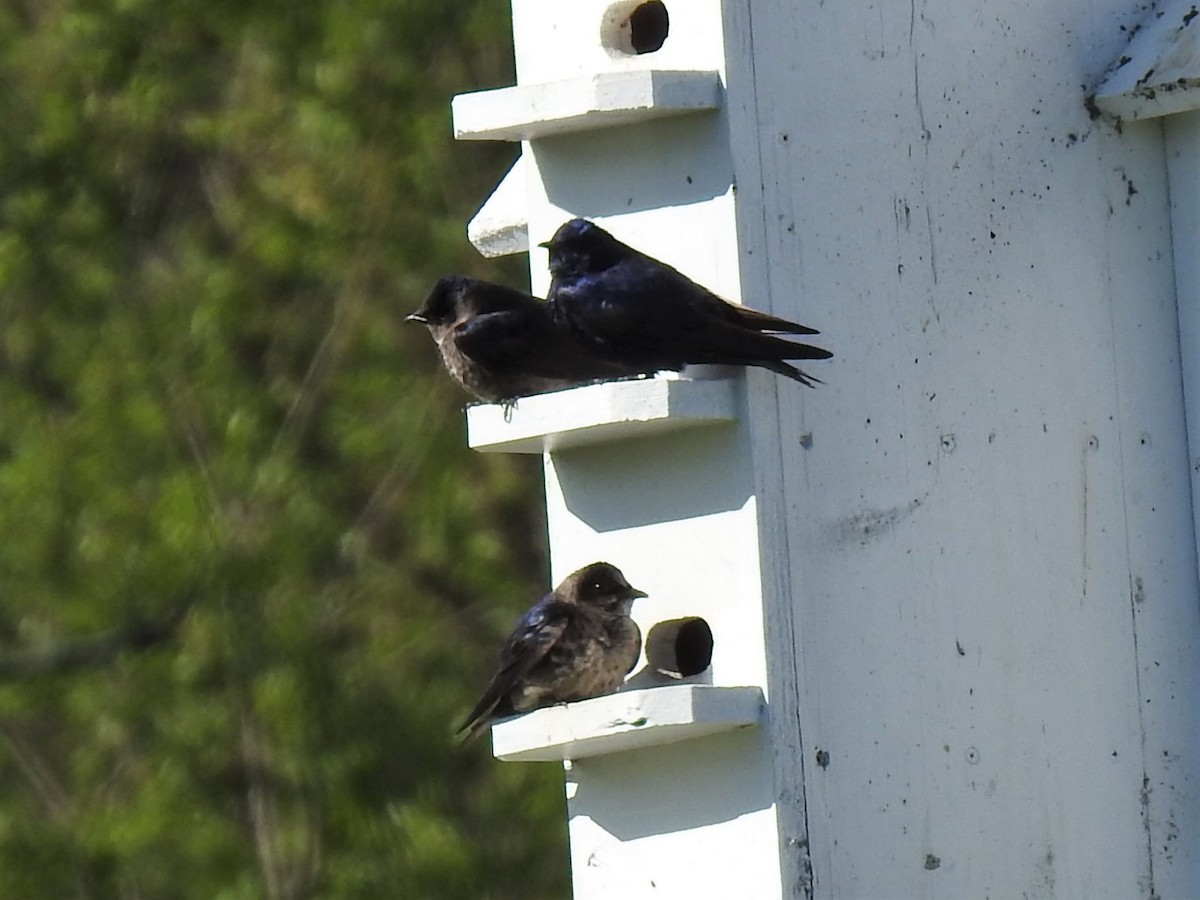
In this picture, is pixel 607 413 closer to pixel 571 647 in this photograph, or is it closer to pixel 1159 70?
pixel 571 647

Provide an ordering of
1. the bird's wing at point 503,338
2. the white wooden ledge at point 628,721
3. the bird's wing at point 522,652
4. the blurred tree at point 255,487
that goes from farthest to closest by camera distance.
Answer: the blurred tree at point 255,487 → the bird's wing at point 503,338 → the bird's wing at point 522,652 → the white wooden ledge at point 628,721


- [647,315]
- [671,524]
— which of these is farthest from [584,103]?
[671,524]

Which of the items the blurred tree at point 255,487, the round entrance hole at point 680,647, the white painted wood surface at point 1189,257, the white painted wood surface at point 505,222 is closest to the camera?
the round entrance hole at point 680,647

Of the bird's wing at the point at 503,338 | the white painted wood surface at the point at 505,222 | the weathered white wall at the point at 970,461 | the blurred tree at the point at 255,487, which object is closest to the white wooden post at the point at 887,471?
the weathered white wall at the point at 970,461

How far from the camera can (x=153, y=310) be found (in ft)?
29.8

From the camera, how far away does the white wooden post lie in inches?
144

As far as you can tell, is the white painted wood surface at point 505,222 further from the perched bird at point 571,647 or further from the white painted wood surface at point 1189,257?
the white painted wood surface at point 1189,257

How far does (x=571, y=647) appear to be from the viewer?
404 centimetres

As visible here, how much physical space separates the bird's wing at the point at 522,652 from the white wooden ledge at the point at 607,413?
1.30ft

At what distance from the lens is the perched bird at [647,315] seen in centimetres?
362

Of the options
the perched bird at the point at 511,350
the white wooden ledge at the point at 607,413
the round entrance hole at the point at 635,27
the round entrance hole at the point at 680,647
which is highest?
the round entrance hole at the point at 635,27

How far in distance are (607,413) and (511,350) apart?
Result: 2.70 feet

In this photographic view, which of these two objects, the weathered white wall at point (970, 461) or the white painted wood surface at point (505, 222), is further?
the white painted wood surface at point (505, 222)

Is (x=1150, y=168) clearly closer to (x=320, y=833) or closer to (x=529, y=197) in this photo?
→ (x=529, y=197)
